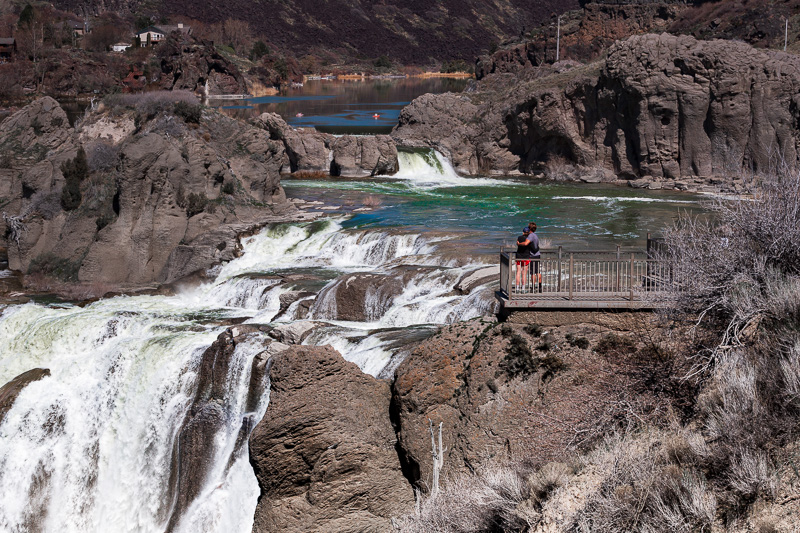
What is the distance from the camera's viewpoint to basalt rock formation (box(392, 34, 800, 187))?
126ft

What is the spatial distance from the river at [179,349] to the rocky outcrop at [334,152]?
51.6 feet

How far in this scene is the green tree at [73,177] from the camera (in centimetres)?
3061

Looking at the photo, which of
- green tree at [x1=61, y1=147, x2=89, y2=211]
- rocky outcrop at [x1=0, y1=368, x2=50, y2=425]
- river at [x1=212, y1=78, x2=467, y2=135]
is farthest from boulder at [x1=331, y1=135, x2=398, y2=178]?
rocky outcrop at [x1=0, y1=368, x2=50, y2=425]

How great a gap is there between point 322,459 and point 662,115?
3153cm

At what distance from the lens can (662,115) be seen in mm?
40625

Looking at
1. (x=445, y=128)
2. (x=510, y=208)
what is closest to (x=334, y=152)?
(x=445, y=128)

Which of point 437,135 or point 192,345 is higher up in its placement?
point 437,135

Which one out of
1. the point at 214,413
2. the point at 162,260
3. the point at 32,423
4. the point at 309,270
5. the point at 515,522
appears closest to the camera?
the point at 515,522

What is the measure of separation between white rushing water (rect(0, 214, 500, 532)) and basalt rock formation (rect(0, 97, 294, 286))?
531 cm

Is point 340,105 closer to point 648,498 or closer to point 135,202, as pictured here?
point 135,202

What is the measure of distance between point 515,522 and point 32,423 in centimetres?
1236

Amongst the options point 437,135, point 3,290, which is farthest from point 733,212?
point 437,135

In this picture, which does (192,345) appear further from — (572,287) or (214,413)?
(572,287)

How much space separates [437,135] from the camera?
51.7 m
